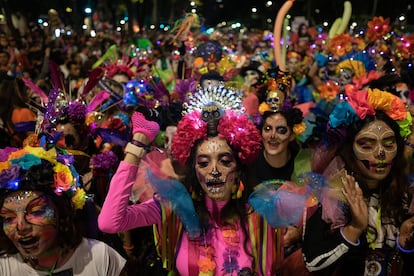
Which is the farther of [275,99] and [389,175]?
[275,99]

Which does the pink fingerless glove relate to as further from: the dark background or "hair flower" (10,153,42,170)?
the dark background

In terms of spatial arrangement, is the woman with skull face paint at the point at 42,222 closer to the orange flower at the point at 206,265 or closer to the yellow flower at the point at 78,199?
the yellow flower at the point at 78,199

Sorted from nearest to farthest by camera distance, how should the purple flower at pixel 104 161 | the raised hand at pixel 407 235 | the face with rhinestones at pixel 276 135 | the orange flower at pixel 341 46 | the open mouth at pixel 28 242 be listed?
the open mouth at pixel 28 242, the raised hand at pixel 407 235, the purple flower at pixel 104 161, the face with rhinestones at pixel 276 135, the orange flower at pixel 341 46

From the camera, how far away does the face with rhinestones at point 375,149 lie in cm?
329

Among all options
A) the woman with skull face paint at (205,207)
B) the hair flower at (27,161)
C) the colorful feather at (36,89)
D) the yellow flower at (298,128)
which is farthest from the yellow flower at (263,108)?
the hair flower at (27,161)

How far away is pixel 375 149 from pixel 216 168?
3.46ft

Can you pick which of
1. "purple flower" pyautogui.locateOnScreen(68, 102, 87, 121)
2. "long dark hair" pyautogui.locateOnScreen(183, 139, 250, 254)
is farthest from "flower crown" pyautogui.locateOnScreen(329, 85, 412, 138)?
"purple flower" pyautogui.locateOnScreen(68, 102, 87, 121)

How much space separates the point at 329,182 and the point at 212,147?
30.3 inches

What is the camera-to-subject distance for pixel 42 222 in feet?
8.95

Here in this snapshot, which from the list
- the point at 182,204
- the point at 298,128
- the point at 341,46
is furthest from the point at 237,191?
the point at 341,46

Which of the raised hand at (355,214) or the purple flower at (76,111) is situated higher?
the purple flower at (76,111)

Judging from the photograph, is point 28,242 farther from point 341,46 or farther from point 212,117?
point 341,46

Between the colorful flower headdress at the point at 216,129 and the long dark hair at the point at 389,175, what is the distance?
0.68 meters

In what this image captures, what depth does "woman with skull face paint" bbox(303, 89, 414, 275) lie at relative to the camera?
9.77 feet
